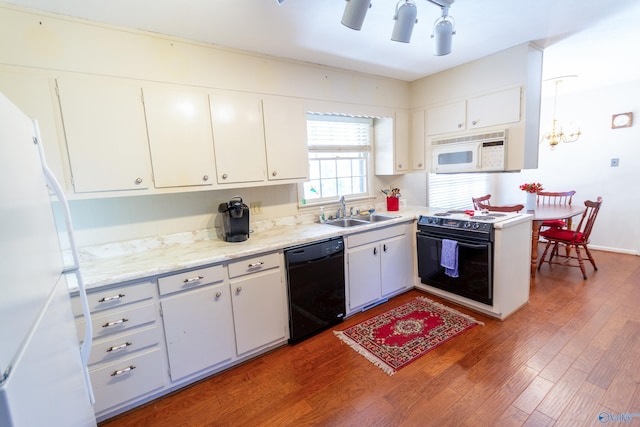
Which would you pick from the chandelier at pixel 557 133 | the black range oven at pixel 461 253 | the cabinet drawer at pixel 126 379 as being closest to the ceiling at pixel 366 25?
the chandelier at pixel 557 133

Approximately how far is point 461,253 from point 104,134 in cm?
304

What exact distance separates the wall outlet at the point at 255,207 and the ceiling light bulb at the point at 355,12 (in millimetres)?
1700

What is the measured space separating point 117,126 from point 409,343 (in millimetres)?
2690

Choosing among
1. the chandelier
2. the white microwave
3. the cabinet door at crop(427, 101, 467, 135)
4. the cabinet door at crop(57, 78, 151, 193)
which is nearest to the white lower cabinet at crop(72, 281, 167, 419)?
the cabinet door at crop(57, 78, 151, 193)

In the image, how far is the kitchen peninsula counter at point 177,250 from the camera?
1.77 m

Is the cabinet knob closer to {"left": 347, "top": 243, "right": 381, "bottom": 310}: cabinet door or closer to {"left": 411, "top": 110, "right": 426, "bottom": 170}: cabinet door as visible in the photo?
{"left": 347, "top": 243, "right": 381, "bottom": 310}: cabinet door

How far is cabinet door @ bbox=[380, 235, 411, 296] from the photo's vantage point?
2990 millimetres

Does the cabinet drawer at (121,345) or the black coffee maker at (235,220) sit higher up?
the black coffee maker at (235,220)

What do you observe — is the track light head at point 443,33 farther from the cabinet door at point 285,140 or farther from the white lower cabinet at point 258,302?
the white lower cabinet at point 258,302

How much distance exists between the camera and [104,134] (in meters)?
1.88

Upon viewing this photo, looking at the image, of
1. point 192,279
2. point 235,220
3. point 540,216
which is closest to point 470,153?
point 540,216

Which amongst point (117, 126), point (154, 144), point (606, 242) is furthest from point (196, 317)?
point (606, 242)

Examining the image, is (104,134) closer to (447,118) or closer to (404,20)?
(404,20)

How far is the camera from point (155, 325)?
183cm
